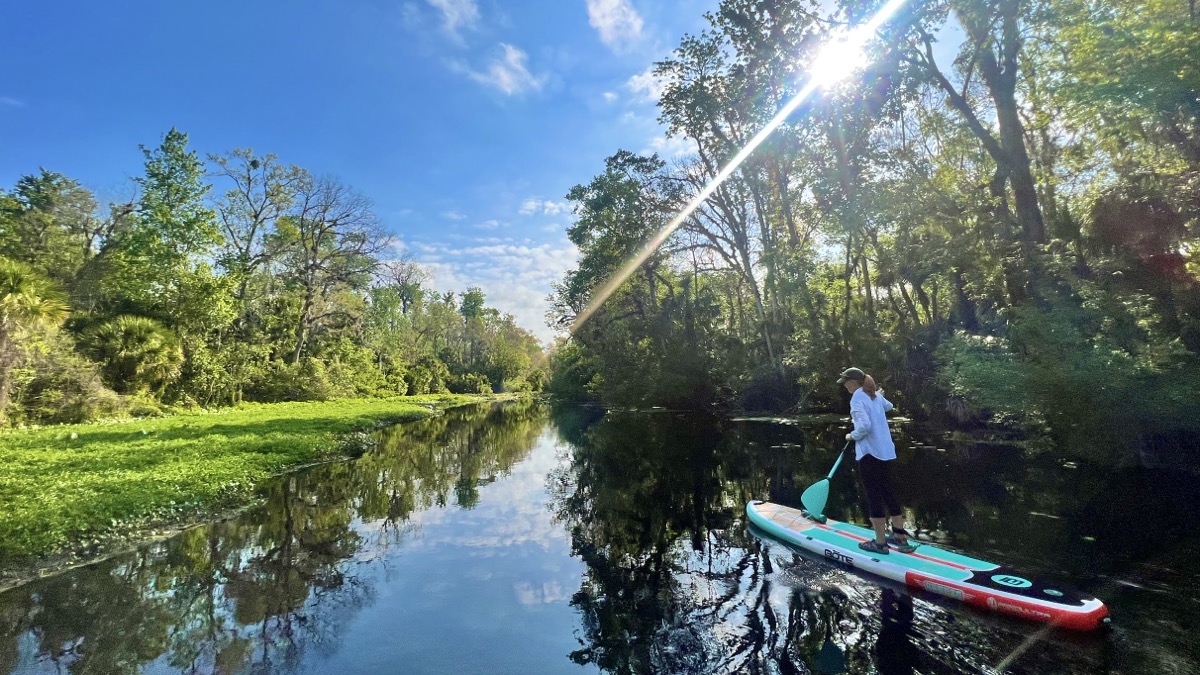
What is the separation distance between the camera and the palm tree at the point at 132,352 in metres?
20.1

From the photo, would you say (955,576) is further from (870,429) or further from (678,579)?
(678,579)

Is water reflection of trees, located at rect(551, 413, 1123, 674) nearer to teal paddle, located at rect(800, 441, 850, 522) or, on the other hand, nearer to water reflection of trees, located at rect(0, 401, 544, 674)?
teal paddle, located at rect(800, 441, 850, 522)

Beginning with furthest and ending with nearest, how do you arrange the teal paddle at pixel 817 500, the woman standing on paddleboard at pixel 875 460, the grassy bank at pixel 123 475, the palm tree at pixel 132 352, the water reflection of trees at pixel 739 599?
the palm tree at pixel 132 352, the teal paddle at pixel 817 500, the grassy bank at pixel 123 475, the woman standing on paddleboard at pixel 875 460, the water reflection of trees at pixel 739 599

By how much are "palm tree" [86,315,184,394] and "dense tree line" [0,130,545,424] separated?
0.05 meters

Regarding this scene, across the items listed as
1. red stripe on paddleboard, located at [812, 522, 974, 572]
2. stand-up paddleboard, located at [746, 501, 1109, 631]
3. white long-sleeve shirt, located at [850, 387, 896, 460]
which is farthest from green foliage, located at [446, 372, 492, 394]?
white long-sleeve shirt, located at [850, 387, 896, 460]

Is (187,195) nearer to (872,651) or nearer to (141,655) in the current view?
(141,655)

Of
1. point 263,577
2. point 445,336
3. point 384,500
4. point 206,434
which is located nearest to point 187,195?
point 206,434

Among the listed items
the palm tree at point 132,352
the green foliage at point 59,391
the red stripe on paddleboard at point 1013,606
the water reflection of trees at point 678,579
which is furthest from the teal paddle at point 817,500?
the palm tree at point 132,352

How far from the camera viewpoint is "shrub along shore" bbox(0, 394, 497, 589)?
6.28 meters

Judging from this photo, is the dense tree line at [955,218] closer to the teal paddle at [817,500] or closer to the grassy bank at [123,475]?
the teal paddle at [817,500]

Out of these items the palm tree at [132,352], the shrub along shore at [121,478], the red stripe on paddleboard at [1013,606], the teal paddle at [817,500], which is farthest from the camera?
the palm tree at [132,352]

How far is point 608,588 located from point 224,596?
3806mm

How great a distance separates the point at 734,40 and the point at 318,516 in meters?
21.3

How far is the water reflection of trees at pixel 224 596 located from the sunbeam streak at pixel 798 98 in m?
16.1
